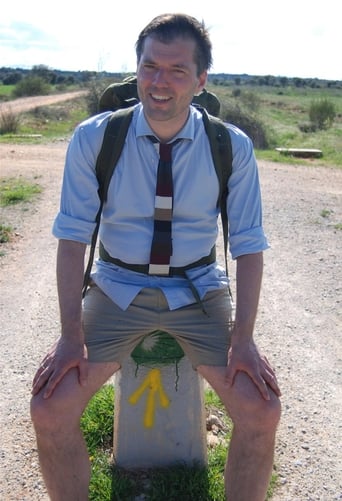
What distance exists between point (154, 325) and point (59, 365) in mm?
435

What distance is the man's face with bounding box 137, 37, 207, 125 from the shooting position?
86.4 inches

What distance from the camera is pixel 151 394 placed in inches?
99.4

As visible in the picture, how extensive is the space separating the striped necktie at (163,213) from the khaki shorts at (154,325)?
13 centimetres

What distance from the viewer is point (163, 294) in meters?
2.28

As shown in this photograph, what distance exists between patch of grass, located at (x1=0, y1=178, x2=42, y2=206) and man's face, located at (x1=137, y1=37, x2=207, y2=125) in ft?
18.2

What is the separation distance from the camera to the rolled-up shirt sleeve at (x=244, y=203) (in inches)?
89.4

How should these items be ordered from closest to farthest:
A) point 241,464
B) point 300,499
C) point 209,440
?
1. point 241,464
2. point 300,499
3. point 209,440

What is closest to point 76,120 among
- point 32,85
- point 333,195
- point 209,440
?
point 333,195

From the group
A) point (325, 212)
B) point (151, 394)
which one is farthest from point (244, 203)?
point (325, 212)

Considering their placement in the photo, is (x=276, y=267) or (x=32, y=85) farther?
(x=32, y=85)

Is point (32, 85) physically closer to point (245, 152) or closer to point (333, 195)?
point (333, 195)

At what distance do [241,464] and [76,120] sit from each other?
2154 cm

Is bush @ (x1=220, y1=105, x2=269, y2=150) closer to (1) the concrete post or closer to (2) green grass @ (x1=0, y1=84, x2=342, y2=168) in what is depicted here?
(2) green grass @ (x1=0, y1=84, x2=342, y2=168)

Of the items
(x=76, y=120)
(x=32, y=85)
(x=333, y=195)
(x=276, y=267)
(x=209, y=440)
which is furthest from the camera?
(x=32, y=85)
